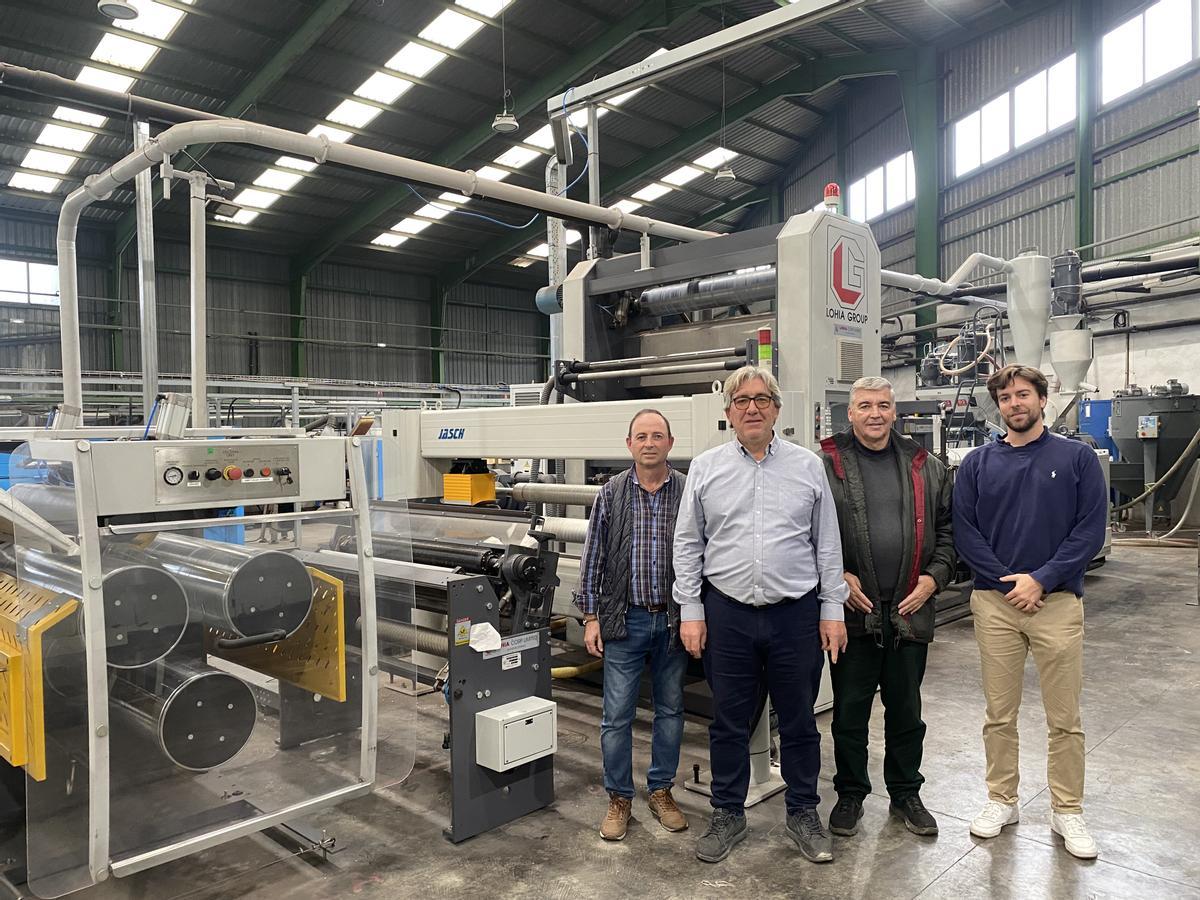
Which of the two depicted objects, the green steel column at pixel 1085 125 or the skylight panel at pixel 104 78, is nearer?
the skylight panel at pixel 104 78

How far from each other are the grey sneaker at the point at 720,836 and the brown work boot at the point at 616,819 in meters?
0.25

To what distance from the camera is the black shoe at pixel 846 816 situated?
2578mm

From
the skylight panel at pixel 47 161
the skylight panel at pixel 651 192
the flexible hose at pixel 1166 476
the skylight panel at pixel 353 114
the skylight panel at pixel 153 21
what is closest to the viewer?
the flexible hose at pixel 1166 476

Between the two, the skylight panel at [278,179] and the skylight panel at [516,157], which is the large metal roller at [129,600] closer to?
the skylight panel at [516,157]

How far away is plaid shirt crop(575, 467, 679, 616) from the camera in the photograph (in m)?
2.57

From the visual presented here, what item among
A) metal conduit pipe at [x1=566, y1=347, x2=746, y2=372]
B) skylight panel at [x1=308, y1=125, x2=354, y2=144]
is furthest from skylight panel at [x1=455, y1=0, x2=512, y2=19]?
metal conduit pipe at [x1=566, y1=347, x2=746, y2=372]

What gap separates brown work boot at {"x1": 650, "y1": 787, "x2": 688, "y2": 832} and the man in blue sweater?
912 millimetres

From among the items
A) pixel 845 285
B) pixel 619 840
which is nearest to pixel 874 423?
pixel 845 285

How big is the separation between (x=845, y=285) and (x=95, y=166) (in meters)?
11.9

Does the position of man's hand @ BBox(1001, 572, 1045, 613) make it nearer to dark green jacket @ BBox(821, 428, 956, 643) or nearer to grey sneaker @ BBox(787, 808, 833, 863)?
dark green jacket @ BBox(821, 428, 956, 643)

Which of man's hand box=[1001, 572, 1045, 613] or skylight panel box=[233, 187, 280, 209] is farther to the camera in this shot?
skylight panel box=[233, 187, 280, 209]

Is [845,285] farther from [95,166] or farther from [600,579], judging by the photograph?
[95,166]

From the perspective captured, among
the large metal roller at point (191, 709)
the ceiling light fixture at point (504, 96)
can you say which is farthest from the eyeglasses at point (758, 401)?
the ceiling light fixture at point (504, 96)

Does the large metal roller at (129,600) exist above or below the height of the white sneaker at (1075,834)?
above
